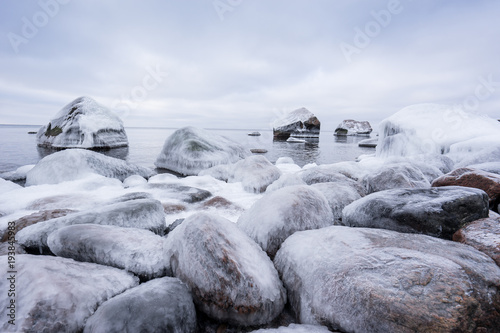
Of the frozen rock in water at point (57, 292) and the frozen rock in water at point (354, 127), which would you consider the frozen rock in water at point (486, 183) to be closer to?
the frozen rock in water at point (57, 292)

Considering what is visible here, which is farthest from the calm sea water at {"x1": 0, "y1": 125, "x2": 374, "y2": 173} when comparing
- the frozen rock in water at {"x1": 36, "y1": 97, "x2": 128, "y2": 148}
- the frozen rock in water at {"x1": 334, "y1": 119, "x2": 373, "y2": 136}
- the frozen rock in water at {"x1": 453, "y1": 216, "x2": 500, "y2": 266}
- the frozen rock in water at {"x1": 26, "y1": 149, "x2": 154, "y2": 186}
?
the frozen rock in water at {"x1": 334, "y1": 119, "x2": 373, "y2": 136}

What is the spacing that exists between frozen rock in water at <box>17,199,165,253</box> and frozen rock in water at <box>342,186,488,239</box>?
10.3 ft

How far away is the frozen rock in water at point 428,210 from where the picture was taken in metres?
2.44

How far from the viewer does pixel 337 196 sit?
13.5ft

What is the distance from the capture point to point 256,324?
1836 mm

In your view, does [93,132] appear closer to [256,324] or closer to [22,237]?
[22,237]

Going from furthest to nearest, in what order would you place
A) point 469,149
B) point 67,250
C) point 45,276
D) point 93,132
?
point 93,132 < point 469,149 < point 67,250 < point 45,276

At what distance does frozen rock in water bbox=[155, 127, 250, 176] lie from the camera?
967cm

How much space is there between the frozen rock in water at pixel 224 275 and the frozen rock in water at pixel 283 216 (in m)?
0.46

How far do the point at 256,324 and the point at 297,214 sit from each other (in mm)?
1291

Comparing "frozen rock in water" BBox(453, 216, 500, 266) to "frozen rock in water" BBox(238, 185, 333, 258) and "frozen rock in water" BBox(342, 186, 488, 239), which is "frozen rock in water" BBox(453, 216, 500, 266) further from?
"frozen rock in water" BBox(238, 185, 333, 258)

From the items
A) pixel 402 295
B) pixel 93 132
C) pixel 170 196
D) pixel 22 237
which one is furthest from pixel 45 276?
pixel 93 132

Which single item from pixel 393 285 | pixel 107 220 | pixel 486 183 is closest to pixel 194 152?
pixel 107 220

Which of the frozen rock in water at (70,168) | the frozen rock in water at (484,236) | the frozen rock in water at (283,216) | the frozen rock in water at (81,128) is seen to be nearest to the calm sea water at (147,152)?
the frozen rock in water at (81,128)
